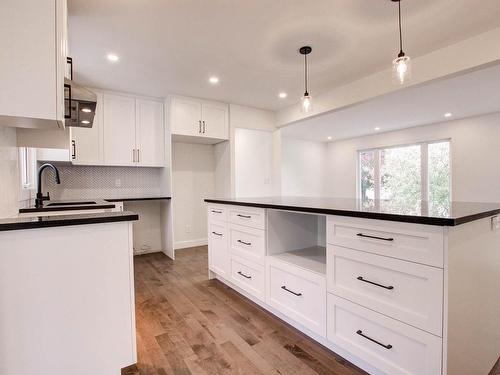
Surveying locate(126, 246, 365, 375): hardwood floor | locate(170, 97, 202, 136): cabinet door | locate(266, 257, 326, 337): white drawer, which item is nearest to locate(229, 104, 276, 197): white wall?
locate(170, 97, 202, 136): cabinet door

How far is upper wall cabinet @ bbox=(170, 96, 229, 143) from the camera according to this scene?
3.91 meters

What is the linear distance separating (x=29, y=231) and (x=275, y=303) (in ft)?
5.29

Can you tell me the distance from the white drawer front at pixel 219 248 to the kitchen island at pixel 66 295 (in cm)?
135

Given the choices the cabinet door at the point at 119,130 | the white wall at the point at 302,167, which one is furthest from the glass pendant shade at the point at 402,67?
the white wall at the point at 302,167

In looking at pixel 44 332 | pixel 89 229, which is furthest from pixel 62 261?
pixel 44 332

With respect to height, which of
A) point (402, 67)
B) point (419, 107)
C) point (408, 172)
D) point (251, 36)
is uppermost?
point (251, 36)

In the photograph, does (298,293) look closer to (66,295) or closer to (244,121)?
(66,295)

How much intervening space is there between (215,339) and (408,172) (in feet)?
20.0

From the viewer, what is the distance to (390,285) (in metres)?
1.29

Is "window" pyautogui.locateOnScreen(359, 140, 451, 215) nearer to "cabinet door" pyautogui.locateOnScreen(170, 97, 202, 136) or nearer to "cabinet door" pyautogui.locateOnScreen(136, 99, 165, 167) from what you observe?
"cabinet door" pyautogui.locateOnScreen(170, 97, 202, 136)

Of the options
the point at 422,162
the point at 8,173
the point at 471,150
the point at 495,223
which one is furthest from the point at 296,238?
the point at 422,162

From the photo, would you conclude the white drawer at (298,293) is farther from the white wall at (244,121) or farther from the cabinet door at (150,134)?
the cabinet door at (150,134)

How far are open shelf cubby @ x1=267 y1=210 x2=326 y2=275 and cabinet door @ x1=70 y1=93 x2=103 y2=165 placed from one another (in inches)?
112

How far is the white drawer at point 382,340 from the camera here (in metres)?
1.16
